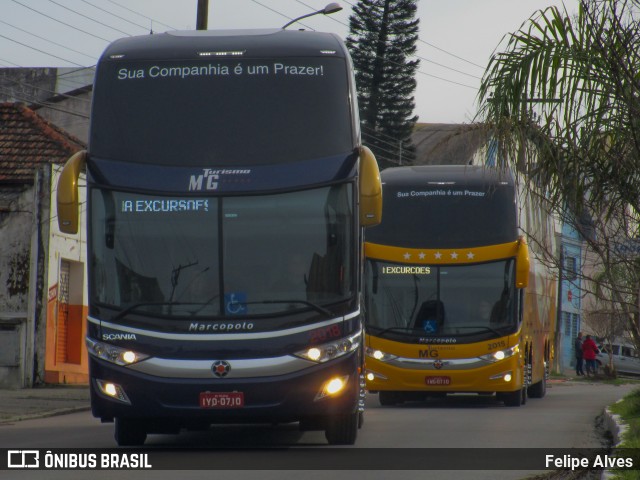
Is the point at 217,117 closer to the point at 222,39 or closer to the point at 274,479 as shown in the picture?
the point at 222,39

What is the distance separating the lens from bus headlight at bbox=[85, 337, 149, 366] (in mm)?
12047

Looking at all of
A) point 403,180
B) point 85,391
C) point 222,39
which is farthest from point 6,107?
point 222,39

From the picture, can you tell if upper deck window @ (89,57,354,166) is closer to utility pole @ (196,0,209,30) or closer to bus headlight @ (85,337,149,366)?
bus headlight @ (85,337,149,366)

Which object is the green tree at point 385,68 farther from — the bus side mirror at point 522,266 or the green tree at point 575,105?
the green tree at point 575,105

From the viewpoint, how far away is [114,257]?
40.4ft

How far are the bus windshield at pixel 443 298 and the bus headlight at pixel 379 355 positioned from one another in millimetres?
394

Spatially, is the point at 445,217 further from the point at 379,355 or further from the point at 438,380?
the point at 438,380

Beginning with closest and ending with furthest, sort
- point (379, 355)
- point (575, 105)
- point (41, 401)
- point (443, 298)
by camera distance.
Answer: point (575, 105) < point (443, 298) < point (379, 355) < point (41, 401)

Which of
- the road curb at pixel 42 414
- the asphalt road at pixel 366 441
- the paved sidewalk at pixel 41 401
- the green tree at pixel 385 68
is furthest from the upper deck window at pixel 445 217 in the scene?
the green tree at pixel 385 68

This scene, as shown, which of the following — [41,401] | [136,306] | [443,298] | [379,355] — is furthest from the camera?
[41,401]

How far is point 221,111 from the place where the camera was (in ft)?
41.6

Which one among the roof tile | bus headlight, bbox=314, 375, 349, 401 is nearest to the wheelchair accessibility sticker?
bus headlight, bbox=314, 375, 349, 401

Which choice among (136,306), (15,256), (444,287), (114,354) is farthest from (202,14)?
(114,354)

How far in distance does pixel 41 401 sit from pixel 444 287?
300 inches
